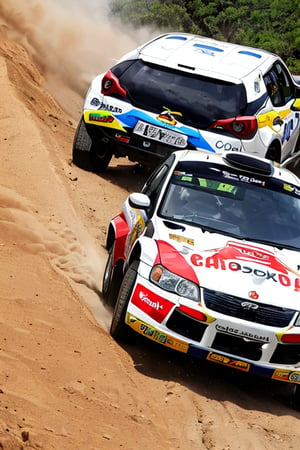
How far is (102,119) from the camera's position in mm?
13766

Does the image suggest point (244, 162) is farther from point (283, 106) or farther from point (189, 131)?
point (283, 106)

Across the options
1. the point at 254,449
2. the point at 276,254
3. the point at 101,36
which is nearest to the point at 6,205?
the point at 276,254

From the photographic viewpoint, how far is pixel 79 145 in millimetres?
14141

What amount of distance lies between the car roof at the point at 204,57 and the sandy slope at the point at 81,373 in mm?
2349

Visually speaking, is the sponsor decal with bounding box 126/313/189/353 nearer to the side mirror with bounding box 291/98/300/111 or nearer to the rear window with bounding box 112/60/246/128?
the rear window with bounding box 112/60/246/128

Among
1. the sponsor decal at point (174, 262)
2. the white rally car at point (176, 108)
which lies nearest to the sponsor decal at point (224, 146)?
the white rally car at point (176, 108)

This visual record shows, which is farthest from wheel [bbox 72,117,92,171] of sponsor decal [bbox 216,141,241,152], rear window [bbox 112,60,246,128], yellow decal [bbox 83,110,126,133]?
sponsor decal [bbox 216,141,241,152]

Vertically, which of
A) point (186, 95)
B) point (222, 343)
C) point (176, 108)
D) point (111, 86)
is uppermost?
point (222, 343)

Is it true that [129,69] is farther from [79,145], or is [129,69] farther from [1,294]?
[1,294]

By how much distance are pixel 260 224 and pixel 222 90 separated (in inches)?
180

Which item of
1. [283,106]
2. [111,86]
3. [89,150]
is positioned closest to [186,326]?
[111,86]

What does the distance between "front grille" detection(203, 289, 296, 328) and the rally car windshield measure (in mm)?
1013

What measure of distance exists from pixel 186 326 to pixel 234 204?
161 centimetres

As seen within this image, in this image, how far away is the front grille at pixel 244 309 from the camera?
26.7 feet
